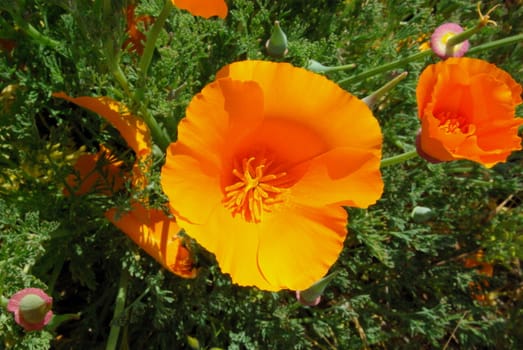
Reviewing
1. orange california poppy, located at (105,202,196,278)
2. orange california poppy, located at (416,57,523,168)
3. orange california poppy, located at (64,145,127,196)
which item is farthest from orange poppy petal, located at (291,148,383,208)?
orange california poppy, located at (64,145,127,196)

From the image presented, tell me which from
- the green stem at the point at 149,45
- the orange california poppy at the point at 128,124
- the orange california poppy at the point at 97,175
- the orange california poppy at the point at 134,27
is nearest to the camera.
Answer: the green stem at the point at 149,45

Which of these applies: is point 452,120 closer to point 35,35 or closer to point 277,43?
point 277,43

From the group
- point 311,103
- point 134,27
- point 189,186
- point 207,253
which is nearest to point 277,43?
point 311,103

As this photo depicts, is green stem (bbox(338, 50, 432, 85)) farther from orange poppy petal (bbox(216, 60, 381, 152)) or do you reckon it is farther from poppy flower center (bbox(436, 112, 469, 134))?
orange poppy petal (bbox(216, 60, 381, 152))

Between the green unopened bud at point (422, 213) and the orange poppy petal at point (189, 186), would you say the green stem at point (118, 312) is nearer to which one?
the orange poppy petal at point (189, 186)

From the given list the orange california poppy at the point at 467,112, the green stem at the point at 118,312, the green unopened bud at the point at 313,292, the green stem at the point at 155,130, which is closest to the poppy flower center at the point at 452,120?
the orange california poppy at the point at 467,112

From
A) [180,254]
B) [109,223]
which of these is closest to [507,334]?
[180,254]

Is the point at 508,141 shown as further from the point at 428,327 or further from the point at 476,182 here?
the point at 428,327
